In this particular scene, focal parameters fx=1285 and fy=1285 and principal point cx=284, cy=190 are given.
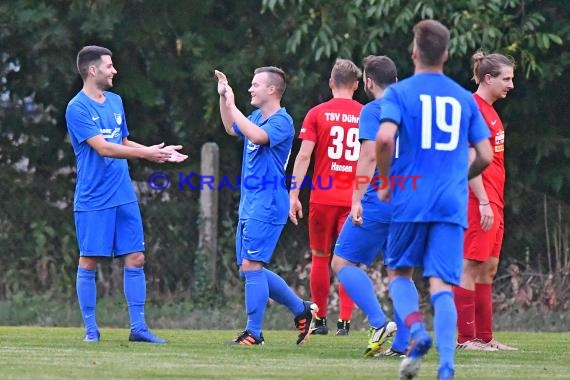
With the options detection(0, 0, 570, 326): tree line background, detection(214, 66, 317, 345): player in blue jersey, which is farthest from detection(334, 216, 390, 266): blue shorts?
detection(0, 0, 570, 326): tree line background

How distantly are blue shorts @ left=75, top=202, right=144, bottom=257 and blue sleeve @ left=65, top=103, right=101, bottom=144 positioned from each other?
57 centimetres

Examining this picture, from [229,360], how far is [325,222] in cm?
295

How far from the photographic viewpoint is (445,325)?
6.96 metres

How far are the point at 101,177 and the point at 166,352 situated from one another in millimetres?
1517

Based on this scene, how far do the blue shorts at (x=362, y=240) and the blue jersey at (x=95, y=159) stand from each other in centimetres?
178

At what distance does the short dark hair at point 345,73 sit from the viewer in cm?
1063

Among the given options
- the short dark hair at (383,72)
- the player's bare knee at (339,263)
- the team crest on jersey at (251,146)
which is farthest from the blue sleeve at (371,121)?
the team crest on jersey at (251,146)

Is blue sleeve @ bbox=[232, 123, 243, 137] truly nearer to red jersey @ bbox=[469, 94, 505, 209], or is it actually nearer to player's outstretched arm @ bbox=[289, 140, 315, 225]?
player's outstretched arm @ bbox=[289, 140, 315, 225]

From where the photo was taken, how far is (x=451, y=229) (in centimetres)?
702

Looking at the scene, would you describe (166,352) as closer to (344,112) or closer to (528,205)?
(344,112)

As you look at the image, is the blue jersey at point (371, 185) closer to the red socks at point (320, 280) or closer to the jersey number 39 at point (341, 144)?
the jersey number 39 at point (341, 144)

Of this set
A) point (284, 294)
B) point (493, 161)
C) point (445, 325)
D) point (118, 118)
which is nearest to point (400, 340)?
point (284, 294)

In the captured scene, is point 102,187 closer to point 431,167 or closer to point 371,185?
point 371,185

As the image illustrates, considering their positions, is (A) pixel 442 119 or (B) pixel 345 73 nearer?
(A) pixel 442 119
